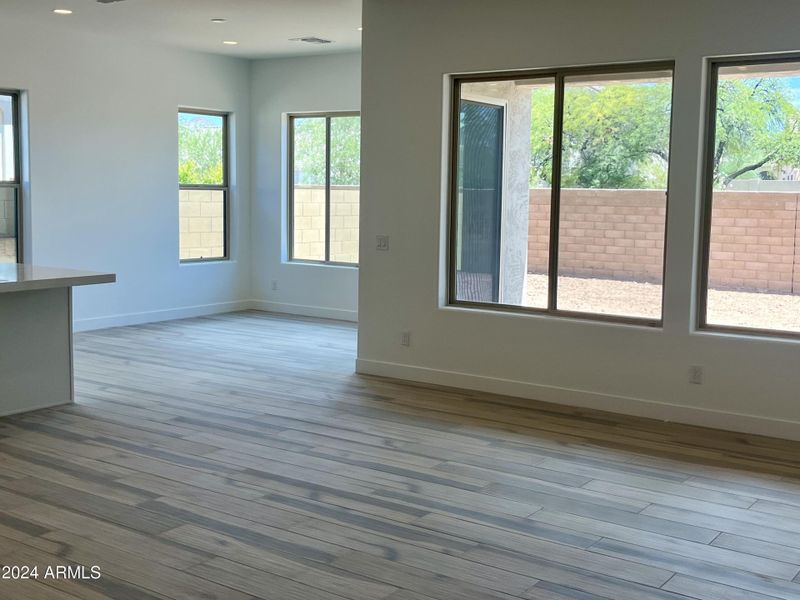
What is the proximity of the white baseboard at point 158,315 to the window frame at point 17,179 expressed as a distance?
0.91 meters

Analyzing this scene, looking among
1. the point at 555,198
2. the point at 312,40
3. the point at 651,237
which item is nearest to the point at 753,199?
the point at 651,237

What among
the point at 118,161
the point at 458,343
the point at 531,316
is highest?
the point at 118,161

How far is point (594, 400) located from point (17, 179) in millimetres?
5596

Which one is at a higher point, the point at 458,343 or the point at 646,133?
the point at 646,133

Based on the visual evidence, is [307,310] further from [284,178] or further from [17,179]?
[17,179]

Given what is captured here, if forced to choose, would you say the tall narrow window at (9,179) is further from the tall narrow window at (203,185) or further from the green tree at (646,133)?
the green tree at (646,133)

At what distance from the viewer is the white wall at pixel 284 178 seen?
928 cm

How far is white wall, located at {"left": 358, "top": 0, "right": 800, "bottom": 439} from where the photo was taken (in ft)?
16.8

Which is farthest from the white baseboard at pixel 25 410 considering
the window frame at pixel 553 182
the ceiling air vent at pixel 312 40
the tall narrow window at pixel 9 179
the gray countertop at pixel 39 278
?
the ceiling air vent at pixel 312 40

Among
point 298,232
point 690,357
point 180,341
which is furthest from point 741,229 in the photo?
point 298,232

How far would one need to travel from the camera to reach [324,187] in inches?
380

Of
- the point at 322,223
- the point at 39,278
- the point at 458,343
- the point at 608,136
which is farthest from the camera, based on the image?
the point at 322,223

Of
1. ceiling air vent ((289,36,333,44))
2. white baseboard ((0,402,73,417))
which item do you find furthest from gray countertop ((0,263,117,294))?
ceiling air vent ((289,36,333,44))

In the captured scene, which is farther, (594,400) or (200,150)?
(200,150)
